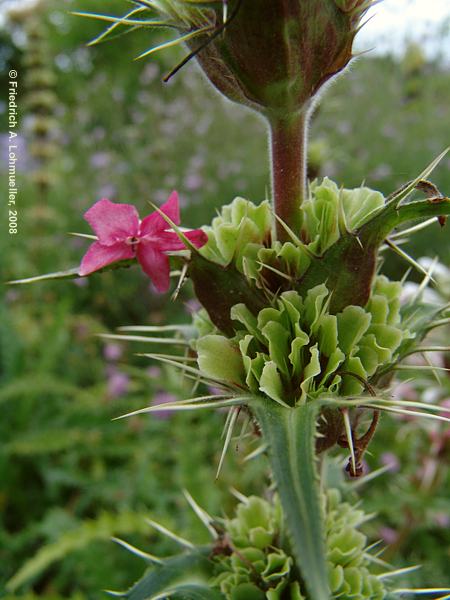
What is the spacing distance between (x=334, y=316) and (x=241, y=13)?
34 cm

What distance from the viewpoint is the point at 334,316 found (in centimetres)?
65

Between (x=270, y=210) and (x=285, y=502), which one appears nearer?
(x=285, y=502)

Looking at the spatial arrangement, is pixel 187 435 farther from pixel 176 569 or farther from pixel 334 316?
pixel 334 316

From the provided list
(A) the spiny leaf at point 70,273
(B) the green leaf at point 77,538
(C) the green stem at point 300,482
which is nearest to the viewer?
(C) the green stem at point 300,482

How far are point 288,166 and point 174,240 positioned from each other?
0.17 metres

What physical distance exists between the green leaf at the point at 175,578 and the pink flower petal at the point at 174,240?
430 millimetres

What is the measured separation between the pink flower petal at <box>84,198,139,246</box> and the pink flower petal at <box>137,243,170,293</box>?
3 cm

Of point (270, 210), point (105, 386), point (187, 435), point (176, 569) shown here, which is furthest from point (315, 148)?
point (176, 569)

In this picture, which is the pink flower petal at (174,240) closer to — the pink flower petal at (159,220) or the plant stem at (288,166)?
the pink flower petal at (159,220)

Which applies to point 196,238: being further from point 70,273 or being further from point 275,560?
point 275,560

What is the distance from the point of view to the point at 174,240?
0.69 metres

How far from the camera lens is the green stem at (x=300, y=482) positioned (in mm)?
398

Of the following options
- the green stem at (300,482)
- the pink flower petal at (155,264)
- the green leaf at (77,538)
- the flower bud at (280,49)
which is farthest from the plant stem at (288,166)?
the green leaf at (77,538)

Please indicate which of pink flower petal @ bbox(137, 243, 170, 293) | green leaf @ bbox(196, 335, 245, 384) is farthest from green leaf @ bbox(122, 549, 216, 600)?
pink flower petal @ bbox(137, 243, 170, 293)
